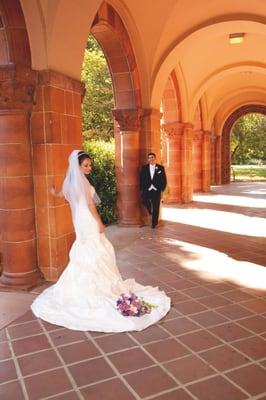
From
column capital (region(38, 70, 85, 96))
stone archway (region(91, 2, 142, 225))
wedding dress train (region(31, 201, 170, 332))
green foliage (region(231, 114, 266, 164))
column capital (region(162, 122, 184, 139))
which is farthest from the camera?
green foliage (region(231, 114, 266, 164))

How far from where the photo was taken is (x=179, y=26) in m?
7.87

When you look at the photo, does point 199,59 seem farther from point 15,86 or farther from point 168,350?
point 168,350

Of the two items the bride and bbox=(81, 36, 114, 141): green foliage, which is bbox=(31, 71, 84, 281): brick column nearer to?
the bride

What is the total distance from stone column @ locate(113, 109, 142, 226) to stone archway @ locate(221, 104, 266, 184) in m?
13.9

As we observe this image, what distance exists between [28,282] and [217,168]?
17193 mm

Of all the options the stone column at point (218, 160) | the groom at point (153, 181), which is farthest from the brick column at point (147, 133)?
the stone column at point (218, 160)

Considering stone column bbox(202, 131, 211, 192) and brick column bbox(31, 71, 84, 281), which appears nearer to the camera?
brick column bbox(31, 71, 84, 281)

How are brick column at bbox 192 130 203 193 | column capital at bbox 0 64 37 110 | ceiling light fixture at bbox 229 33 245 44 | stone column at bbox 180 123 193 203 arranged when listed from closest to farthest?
column capital at bbox 0 64 37 110 < ceiling light fixture at bbox 229 33 245 44 < stone column at bbox 180 123 193 203 < brick column at bbox 192 130 203 193

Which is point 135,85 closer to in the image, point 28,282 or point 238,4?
point 238,4

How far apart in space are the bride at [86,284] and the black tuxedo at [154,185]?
12.3ft


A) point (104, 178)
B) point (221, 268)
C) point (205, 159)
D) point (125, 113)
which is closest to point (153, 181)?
point (104, 178)

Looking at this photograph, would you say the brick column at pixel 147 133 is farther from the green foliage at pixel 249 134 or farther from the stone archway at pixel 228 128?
the green foliage at pixel 249 134

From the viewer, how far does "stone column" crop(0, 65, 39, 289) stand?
4.18m

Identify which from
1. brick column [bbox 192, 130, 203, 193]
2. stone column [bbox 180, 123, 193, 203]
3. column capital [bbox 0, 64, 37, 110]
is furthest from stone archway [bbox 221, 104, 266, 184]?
column capital [bbox 0, 64, 37, 110]
